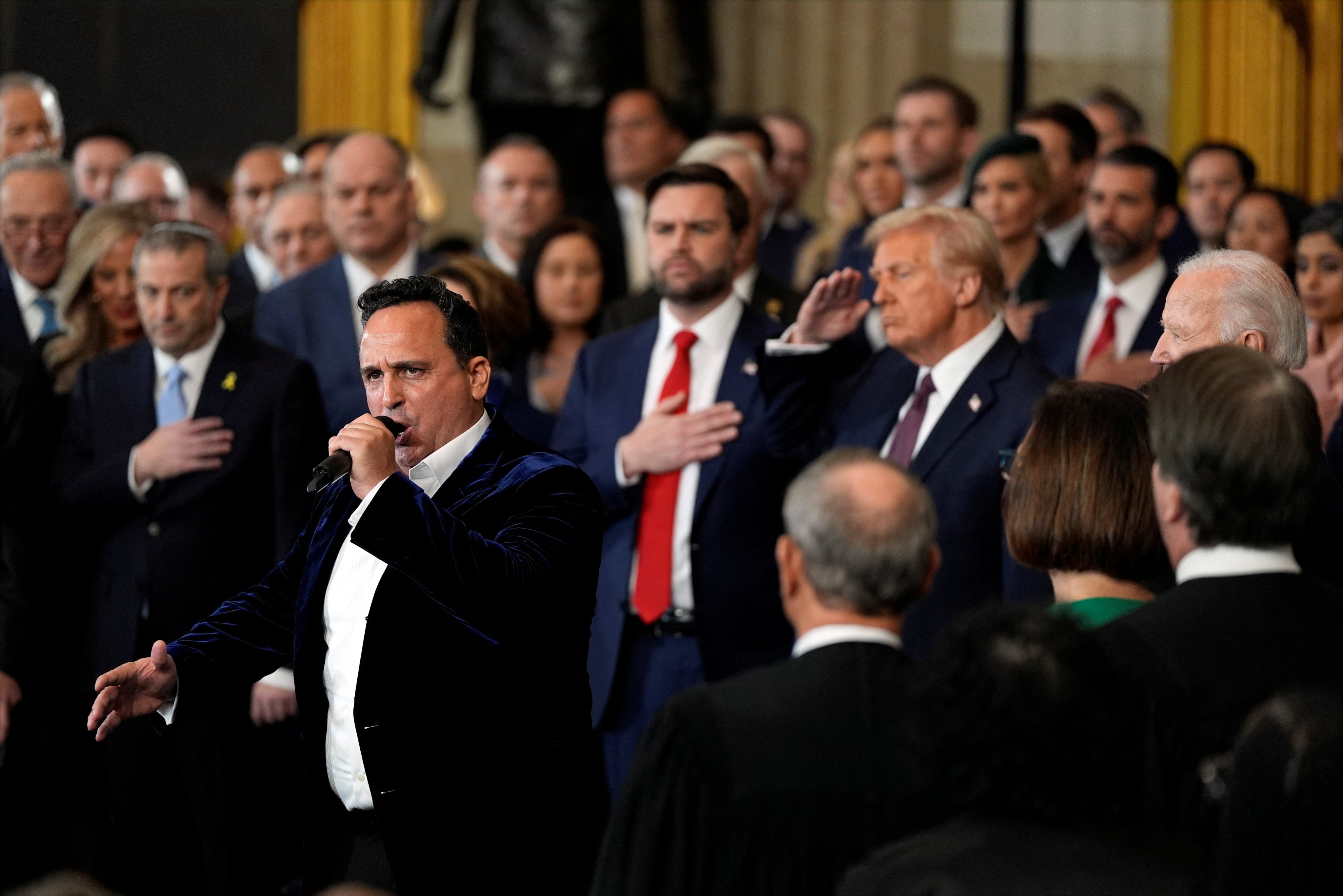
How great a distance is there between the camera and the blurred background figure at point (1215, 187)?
5949 mm

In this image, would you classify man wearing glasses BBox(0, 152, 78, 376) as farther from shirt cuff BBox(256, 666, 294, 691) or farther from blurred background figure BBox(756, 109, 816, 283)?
blurred background figure BBox(756, 109, 816, 283)

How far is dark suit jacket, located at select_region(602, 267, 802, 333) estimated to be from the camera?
4.82 metres

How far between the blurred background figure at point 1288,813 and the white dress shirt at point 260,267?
4.73 m

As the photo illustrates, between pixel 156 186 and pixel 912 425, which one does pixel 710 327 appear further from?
pixel 156 186

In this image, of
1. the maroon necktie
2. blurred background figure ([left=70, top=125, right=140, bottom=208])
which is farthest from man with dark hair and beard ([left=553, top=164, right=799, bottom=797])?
blurred background figure ([left=70, top=125, right=140, bottom=208])

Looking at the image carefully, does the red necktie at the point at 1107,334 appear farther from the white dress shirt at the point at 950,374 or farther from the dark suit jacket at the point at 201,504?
the dark suit jacket at the point at 201,504

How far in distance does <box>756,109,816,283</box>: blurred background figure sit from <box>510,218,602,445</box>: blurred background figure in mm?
1567

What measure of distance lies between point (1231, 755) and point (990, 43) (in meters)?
7.59

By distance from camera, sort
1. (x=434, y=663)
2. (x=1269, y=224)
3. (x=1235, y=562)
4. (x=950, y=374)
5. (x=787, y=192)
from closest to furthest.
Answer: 1. (x=1235, y=562)
2. (x=434, y=663)
3. (x=950, y=374)
4. (x=1269, y=224)
5. (x=787, y=192)

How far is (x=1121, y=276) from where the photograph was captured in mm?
4910


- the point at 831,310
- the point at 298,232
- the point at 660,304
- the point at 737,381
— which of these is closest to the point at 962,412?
the point at 831,310

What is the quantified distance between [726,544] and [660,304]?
0.97m

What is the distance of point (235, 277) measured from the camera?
5.94 metres

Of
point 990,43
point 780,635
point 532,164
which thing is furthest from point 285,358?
point 990,43
